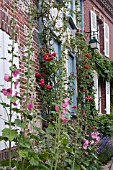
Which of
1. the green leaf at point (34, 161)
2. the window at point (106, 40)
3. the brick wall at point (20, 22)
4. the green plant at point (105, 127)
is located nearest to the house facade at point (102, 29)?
the window at point (106, 40)

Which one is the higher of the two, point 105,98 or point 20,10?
point 20,10

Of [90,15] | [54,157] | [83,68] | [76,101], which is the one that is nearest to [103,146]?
[76,101]

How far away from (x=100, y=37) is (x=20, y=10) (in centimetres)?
1070

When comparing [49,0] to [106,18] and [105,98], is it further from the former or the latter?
[106,18]

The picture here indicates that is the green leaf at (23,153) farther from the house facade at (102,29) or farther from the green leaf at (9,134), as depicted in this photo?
the house facade at (102,29)

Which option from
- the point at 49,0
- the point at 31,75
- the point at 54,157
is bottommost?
the point at 54,157

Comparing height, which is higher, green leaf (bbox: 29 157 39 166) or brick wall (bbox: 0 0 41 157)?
brick wall (bbox: 0 0 41 157)

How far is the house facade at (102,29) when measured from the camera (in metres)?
13.5

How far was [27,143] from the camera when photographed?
9.68ft

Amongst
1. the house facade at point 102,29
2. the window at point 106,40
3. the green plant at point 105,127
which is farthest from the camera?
the window at point 106,40

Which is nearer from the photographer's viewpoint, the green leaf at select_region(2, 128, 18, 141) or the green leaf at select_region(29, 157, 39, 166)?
→ the green leaf at select_region(2, 128, 18, 141)

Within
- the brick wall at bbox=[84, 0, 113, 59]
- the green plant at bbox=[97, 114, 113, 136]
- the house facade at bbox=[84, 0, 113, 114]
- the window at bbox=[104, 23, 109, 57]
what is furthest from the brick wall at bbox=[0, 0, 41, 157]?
the window at bbox=[104, 23, 109, 57]

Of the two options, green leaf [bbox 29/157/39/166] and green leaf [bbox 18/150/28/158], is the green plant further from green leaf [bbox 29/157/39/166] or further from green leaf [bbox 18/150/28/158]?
green leaf [bbox 18/150/28/158]

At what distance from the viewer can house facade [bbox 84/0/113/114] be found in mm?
13547
